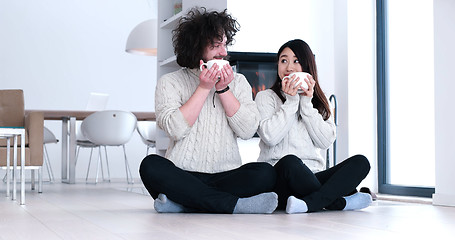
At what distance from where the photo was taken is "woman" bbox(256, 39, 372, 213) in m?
2.66

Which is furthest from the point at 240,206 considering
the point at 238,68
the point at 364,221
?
the point at 238,68

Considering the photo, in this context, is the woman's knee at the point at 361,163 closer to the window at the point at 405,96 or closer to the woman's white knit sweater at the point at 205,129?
the woman's white knit sweater at the point at 205,129

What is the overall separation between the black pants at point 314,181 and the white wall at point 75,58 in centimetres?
607

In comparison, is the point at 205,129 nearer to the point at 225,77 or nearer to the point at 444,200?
the point at 225,77

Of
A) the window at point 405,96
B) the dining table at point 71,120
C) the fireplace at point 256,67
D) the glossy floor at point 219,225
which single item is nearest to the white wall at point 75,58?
the dining table at point 71,120

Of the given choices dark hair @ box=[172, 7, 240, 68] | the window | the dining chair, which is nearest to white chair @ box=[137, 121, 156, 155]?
the dining chair

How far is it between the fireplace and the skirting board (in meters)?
1.50

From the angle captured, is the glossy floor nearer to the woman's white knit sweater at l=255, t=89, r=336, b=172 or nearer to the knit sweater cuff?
the woman's white knit sweater at l=255, t=89, r=336, b=172

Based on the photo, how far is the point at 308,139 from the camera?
289 cm

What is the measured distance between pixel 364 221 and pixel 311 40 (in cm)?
288

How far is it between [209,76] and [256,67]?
2064mm

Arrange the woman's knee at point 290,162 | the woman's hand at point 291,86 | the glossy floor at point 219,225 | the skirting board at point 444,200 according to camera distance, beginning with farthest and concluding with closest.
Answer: the skirting board at point 444,200 < the woman's hand at point 291,86 < the woman's knee at point 290,162 < the glossy floor at point 219,225

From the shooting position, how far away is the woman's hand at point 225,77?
8.39ft

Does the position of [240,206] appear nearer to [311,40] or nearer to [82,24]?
[311,40]
